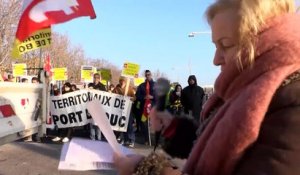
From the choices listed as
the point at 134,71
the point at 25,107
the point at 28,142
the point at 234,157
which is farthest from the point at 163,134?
the point at 134,71

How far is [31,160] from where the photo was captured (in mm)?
8781

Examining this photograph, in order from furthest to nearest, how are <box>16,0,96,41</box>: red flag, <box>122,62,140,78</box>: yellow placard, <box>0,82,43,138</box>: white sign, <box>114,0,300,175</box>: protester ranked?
<box>122,62,140,78</box>: yellow placard, <box>16,0,96,41</box>: red flag, <box>0,82,43,138</box>: white sign, <box>114,0,300,175</box>: protester

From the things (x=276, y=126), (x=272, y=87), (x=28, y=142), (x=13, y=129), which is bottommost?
(x=28, y=142)

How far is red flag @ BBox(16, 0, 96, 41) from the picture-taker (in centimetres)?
753

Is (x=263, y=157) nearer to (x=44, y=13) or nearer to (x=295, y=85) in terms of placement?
(x=295, y=85)

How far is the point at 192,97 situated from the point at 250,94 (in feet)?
36.4

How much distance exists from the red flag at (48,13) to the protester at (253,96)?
6.15 m

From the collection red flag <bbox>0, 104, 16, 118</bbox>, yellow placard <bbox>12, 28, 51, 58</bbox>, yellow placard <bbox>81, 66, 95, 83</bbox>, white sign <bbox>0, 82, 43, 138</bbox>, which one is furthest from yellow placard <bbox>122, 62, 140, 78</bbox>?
yellow placard <bbox>81, 66, 95, 83</bbox>

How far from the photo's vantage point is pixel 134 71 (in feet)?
50.7

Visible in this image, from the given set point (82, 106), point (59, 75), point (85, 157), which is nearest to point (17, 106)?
point (85, 157)

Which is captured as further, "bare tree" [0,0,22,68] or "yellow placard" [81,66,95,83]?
"bare tree" [0,0,22,68]

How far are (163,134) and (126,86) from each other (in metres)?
10.9


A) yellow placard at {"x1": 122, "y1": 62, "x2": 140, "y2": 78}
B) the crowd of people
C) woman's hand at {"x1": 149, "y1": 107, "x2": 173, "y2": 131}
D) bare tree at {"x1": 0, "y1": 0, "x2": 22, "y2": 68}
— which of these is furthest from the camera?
bare tree at {"x1": 0, "y1": 0, "x2": 22, "y2": 68}

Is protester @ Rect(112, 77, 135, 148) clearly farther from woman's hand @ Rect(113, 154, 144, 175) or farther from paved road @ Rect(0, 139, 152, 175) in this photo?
woman's hand @ Rect(113, 154, 144, 175)
